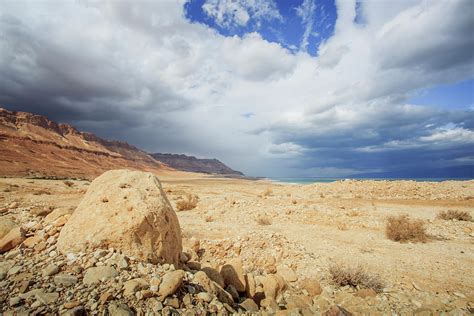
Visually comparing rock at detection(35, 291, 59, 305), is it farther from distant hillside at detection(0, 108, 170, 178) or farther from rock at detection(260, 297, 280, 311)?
distant hillside at detection(0, 108, 170, 178)

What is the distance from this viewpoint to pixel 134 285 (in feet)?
10.5

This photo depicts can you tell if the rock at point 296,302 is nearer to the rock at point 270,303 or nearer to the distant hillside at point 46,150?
the rock at point 270,303

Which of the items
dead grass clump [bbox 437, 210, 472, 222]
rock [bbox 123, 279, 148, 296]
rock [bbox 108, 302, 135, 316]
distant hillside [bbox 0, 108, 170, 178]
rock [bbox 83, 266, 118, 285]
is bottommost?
rock [bbox 108, 302, 135, 316]

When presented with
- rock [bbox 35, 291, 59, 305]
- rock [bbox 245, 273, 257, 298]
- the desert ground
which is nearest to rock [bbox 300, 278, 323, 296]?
the desert ground

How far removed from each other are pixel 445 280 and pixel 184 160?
188 m

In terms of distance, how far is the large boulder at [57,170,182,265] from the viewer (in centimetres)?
409

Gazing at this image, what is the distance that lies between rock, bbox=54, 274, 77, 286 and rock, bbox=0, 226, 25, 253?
1498 mm

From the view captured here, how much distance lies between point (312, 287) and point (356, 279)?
1.04m

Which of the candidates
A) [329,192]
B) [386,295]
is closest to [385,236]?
[386,295]

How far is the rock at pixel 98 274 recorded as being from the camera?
3225mm

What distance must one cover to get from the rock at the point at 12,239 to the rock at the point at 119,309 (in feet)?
8.06

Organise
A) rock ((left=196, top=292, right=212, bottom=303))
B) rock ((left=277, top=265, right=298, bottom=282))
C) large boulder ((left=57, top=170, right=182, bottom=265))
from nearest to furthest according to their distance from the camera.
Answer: rock ((left=196, top=292, right=212, bottom=303))
large boulder ((left=57, top=170, right=182, bottom=265))
rock ((left=277, top=265, right=298, bottom=282))

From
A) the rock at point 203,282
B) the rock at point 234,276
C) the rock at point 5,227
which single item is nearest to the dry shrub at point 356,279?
the rock at point 234,276

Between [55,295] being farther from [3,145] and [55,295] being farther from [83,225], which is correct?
[3,145]
